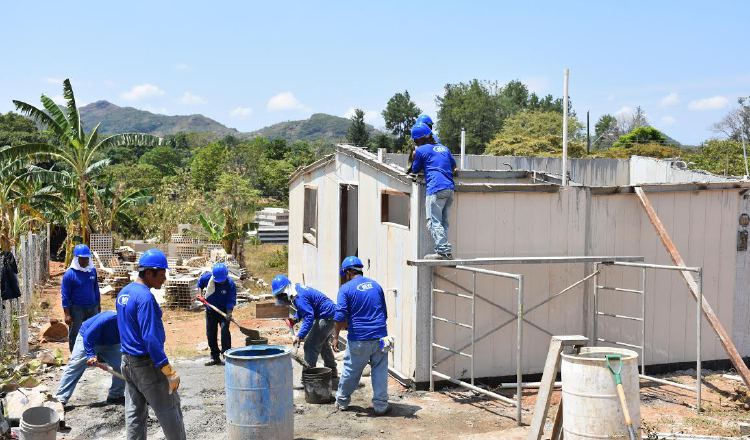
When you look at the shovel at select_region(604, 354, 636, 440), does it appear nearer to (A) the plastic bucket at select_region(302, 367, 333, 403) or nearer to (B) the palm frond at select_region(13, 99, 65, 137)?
(A) the plastic bucket at select_region(302, 367, 333, 403)

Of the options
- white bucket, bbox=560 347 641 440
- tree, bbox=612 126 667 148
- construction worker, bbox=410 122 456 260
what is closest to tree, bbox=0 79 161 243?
construction worker, bbox=410 122 456 260

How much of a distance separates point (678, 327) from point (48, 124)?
17.9 meters

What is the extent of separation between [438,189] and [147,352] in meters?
4.32

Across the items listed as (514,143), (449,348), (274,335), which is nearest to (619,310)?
(449,348)

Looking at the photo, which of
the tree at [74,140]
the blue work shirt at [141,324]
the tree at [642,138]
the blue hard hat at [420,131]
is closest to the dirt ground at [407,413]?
the blue work shirt at [141,324]

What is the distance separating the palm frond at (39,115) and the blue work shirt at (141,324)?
52.6 ft

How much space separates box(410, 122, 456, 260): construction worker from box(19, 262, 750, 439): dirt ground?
1932mm

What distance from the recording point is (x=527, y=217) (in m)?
10.4

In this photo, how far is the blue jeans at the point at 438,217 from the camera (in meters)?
9.47

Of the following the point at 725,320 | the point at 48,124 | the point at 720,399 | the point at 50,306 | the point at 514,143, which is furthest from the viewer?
the point at 514,143

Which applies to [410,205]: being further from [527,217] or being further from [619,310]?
[619,310]

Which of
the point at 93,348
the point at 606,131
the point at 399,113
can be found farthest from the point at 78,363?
the point at 606,131

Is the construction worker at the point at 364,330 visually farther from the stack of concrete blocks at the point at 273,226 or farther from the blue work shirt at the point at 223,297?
the stack of concrete blocks at the point at 273,226

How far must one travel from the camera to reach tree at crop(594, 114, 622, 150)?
67.2 meters
